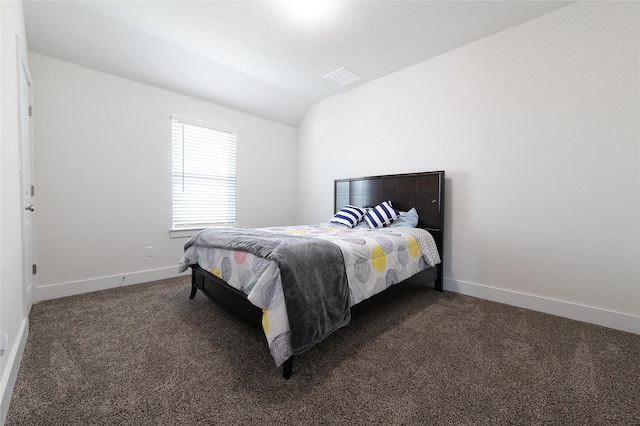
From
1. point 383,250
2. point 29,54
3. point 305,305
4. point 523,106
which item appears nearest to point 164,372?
point 305,305

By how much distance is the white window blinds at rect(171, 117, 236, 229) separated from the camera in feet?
11.3

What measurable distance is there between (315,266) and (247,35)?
251 cm

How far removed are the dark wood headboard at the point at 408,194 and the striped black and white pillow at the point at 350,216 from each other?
0.25 meters

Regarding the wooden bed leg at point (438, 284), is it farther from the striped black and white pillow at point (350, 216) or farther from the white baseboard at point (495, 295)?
the striped black and white pillow at point (350, 216)

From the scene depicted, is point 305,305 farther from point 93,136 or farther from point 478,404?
point 93,136

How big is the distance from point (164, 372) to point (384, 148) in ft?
10.6

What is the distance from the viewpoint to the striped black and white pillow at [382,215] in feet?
10.1

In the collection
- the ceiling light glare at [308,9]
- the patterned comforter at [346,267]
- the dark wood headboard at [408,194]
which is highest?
the ceiling light glare at [308,9]

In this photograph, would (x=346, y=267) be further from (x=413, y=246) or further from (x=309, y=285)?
(x=413, y=246)

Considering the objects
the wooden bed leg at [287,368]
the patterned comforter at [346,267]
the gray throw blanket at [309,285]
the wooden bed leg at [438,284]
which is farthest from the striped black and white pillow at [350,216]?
the wooden bed leg at [287,368]

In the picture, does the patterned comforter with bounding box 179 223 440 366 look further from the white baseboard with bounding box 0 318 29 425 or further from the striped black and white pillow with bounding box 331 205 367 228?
the white baseboard with bounding box 0 318 29 425

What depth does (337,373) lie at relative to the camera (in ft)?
4.75

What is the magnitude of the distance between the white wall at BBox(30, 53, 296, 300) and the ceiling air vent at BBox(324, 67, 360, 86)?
1.79 m

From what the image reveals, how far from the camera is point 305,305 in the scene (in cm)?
144
